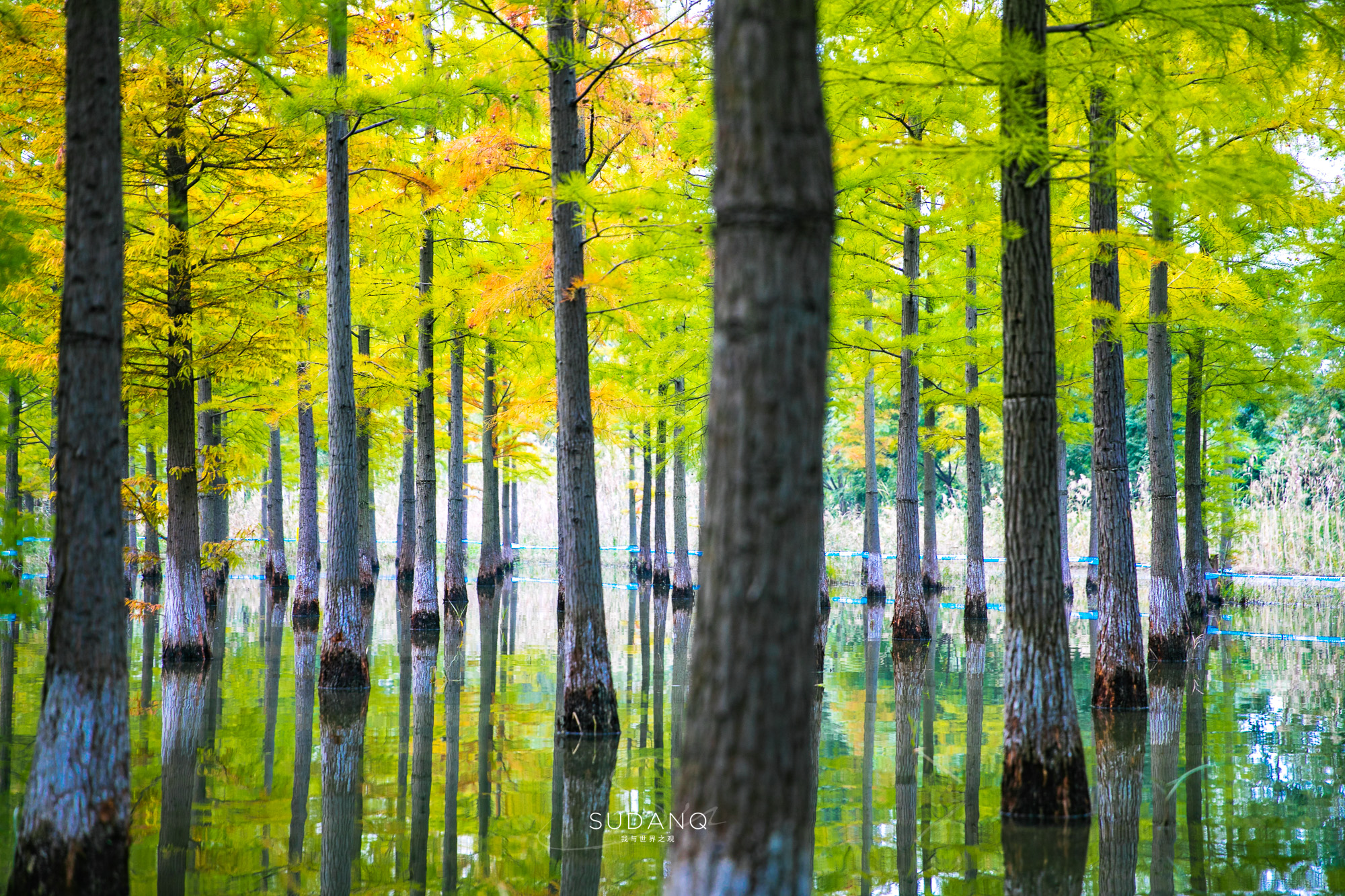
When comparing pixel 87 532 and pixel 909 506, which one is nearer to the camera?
pixel 87 532

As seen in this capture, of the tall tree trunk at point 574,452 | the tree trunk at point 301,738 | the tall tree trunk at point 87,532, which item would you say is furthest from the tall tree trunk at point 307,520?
the tall tree trunk at point 87,532

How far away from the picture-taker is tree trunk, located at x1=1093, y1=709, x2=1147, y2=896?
5.69 metres

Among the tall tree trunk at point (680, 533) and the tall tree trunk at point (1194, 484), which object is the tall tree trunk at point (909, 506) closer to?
the tall tree trunk at point (1194, 484)

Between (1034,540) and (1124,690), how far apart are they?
Result: 5.19 meters

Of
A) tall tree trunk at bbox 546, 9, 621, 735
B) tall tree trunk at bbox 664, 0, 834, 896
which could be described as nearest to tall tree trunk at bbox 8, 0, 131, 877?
tall tree trunk at bbox 664, 0, 834, 896

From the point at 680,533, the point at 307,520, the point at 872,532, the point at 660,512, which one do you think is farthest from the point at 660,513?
the point at 307,520

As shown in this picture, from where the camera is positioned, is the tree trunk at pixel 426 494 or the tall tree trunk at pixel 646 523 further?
the tall tree trunk at pixel 646 523

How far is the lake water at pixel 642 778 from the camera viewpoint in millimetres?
5695

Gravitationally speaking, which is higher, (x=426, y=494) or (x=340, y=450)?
(x=340, y=450)

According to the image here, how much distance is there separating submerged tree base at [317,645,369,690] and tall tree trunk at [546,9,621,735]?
126 inches

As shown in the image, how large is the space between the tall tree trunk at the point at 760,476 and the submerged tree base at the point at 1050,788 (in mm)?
3879

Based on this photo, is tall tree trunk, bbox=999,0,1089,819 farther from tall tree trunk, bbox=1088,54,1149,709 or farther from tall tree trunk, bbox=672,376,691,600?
tall tree trunk, bbox=672,376,691,600

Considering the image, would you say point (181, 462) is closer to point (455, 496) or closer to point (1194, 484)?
point (455, 496)

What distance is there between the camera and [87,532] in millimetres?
4961
